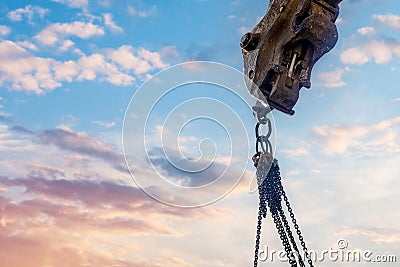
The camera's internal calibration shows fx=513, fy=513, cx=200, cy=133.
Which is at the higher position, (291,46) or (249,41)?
(249,41)

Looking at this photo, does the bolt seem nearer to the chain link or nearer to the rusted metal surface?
the rusted metal surface

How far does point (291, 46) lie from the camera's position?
15.8 feet

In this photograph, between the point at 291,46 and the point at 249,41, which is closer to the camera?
the point at 291,46

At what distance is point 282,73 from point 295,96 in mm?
249

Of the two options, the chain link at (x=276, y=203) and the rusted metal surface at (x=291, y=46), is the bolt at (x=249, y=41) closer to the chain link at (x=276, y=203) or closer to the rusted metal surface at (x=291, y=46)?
the rusted metal surface at (x=291, y=46)

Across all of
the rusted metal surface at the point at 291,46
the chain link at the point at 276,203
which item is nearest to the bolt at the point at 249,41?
the rusted metal surface at the point at 291,46

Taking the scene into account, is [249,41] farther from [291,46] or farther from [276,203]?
[276,203]

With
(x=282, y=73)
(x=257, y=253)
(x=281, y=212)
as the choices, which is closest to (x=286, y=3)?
(x=282, y=73)

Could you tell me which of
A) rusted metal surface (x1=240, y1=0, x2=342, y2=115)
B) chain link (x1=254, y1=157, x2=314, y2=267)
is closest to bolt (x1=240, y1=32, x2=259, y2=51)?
rusted metal surface (x1=240, y1=0, x2=342, y2=115)

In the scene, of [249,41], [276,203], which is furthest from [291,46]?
[276,203]

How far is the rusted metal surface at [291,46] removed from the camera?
4730 mm

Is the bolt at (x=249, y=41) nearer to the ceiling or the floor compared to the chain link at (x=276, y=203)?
nearer to the ceiling

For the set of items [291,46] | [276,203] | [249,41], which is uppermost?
[249,41]

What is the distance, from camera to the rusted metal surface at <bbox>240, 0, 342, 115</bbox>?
15.5 feet
